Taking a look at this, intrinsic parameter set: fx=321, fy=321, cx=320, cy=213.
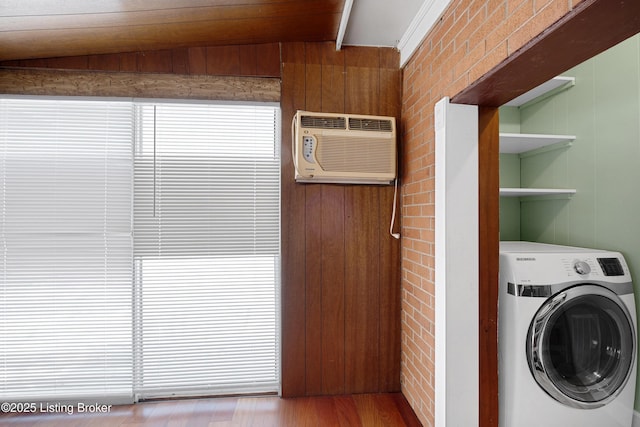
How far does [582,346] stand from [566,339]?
0.12 m

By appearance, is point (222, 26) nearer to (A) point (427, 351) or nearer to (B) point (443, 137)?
(B) point (443, 137)

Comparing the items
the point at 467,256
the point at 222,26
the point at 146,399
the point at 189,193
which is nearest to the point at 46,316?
the point at 146,399

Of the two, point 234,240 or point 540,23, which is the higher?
point 540,23

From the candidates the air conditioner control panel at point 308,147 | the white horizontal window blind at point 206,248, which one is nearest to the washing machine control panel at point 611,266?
the air conditioner control panel at point 308,147

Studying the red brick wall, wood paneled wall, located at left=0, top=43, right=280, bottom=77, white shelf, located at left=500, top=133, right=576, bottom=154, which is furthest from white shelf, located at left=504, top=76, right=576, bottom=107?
wood paneled wall, located at left=0, top=43, right=280, bottom=77

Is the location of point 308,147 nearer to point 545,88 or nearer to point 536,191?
point 536,191

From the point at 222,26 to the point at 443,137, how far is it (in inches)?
56.3

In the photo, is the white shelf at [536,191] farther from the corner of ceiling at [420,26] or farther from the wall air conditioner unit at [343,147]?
the corner of ceiling at [420,26]

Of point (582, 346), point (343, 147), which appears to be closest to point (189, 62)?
point (343, 147)

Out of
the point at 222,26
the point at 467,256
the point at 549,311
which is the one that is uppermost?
the point at 222,26

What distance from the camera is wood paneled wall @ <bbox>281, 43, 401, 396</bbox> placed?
2152mm

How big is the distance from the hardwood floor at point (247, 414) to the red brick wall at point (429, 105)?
0.20 meters

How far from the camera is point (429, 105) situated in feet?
5.92

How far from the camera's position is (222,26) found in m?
1.90
